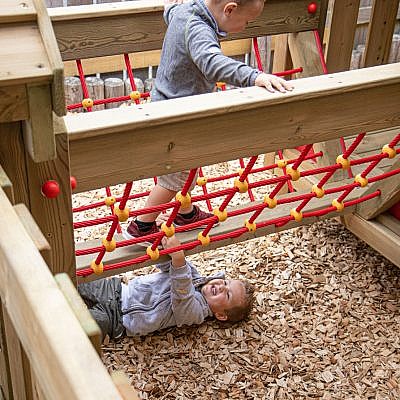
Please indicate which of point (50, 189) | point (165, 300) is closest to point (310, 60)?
point (165, 300)

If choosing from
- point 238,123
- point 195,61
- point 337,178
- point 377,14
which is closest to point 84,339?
point 238,123

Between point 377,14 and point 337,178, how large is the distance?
72 cm

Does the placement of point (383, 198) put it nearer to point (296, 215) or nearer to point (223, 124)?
point (296, 215)

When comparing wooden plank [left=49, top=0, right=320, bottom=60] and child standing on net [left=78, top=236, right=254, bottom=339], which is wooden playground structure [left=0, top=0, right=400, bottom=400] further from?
child standing on net [left=78, top=236, right=254, bottom=339]

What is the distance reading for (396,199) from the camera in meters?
2.80

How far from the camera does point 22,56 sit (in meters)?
1.30

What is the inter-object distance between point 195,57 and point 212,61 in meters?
0.07

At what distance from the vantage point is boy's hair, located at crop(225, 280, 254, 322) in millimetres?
2602

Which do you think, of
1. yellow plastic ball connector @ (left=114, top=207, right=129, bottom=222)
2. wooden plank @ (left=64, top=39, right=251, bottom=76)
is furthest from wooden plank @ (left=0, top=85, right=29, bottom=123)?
wooden plank @ (left=64, top=39, right=251, bottom=76)

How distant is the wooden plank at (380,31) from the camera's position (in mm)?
3010

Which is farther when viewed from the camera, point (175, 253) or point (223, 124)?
point (175, 253)

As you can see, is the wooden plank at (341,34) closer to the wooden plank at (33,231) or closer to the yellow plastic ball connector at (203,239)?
the yellow plastic ball connector at (203,239)

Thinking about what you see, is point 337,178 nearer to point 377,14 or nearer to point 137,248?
point 377,14

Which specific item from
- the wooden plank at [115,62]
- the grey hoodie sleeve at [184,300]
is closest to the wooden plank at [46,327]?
the grey hoodie sleeve at [184,300]
